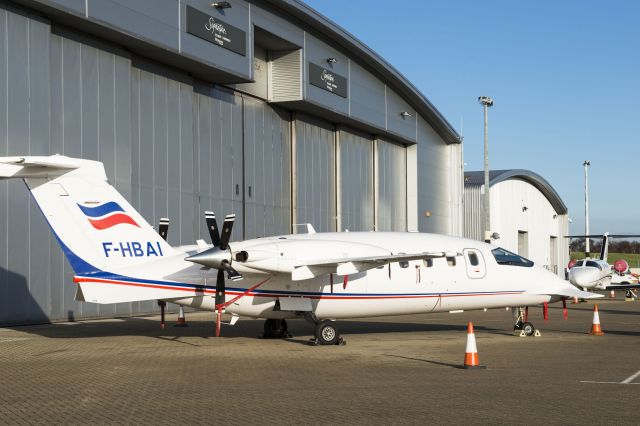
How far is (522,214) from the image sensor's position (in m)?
85.5

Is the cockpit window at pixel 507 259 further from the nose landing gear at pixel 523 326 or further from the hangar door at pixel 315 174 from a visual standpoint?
the hangar door at pixel 315 174

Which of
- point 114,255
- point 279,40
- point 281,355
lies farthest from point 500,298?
point 279,40

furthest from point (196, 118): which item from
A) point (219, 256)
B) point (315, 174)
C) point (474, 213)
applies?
point (474, 213)

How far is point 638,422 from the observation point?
11.2 m

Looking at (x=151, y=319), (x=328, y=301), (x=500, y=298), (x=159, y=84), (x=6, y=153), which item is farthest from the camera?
(x=159, y=84)

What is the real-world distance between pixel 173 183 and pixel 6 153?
9.80 m

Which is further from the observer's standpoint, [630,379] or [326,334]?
[326,334]

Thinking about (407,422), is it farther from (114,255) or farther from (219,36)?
(219,36)

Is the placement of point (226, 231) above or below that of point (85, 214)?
below

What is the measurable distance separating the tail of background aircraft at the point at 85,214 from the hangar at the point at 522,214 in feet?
176

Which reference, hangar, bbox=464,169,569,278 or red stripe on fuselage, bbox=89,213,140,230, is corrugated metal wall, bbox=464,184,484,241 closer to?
hangar, bbox=464,169,569,278

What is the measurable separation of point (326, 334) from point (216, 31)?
19841 millimetres

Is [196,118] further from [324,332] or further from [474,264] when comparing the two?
[324,332]

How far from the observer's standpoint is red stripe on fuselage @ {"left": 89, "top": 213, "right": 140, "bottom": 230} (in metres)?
21.0
